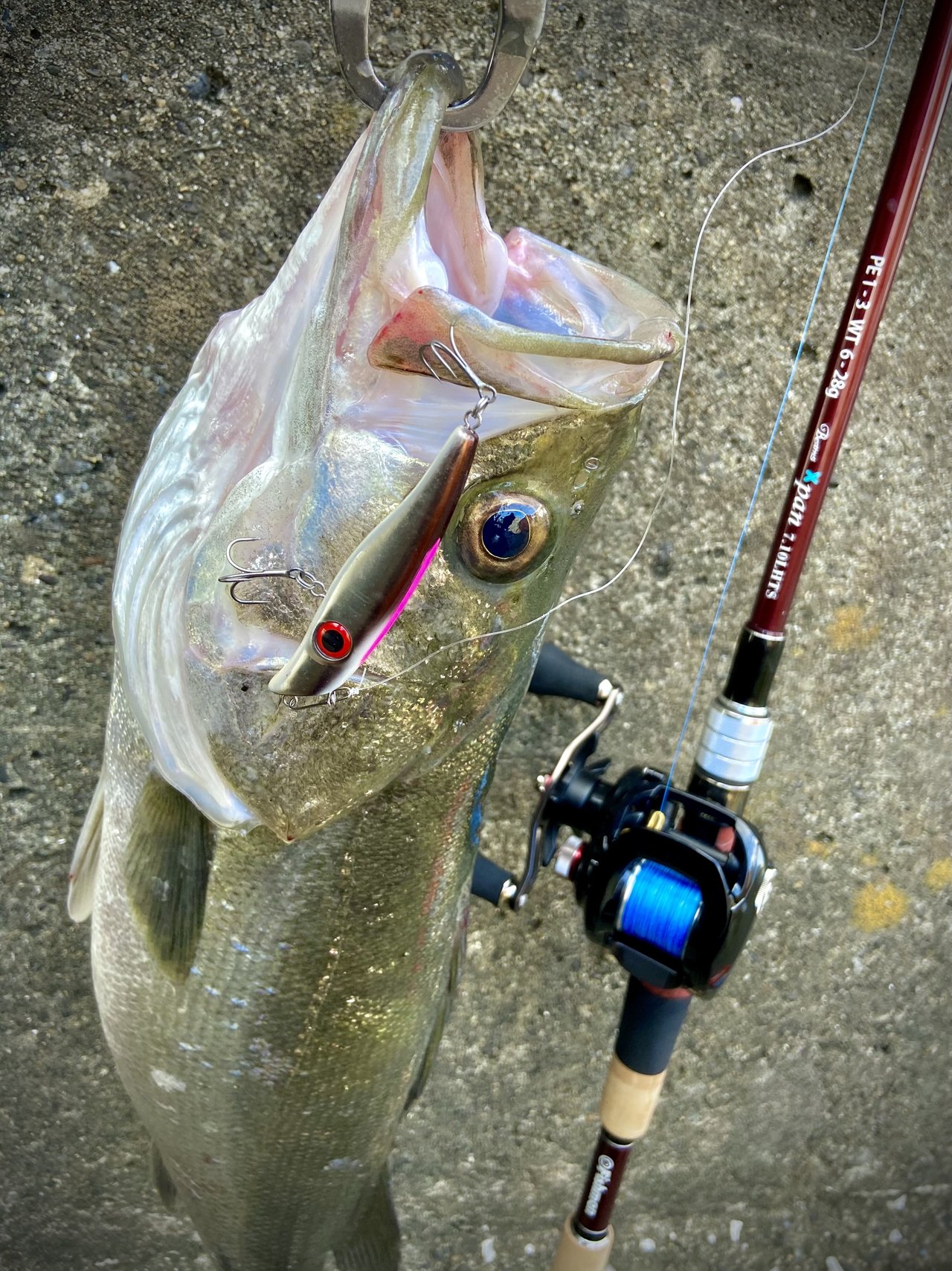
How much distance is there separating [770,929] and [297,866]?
4.55 ft

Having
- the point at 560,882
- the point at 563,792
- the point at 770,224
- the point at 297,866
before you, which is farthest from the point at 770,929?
the point at 770,224

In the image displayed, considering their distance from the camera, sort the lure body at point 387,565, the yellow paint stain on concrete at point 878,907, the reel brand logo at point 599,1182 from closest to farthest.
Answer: the lure body at point 387,565 < the reel brand logo at point 599,1182 < the yellow paint stain on concrete at point 878,907

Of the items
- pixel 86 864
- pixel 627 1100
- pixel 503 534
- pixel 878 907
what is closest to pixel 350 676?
pixel 503 534

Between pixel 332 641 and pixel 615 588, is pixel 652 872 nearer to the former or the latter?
pixel 615 588

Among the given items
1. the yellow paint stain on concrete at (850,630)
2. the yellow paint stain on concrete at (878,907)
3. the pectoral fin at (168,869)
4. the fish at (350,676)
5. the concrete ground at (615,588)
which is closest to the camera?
the fish at (350,676)

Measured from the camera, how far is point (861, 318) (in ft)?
4.00

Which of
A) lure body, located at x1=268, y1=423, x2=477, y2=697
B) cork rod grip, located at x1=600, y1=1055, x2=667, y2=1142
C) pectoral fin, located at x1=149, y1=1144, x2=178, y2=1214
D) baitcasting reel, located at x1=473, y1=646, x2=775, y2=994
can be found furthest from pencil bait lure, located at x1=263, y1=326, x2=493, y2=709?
pectoral fin, located at x1=149, y1=1144, x2=178, y2=1214

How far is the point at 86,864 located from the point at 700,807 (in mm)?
986

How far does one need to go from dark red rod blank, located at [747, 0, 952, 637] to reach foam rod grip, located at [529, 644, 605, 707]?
29cm

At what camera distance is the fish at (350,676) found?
0.84m

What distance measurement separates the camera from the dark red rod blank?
3.72 feet

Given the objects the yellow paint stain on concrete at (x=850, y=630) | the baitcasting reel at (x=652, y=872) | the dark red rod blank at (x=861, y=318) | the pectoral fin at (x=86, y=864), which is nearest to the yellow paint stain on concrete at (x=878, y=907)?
the yellow paint stain on concrete at (x=850, y=630)

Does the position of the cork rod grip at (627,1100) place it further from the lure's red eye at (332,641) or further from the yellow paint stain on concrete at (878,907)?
the lure's red eye at (332,641)

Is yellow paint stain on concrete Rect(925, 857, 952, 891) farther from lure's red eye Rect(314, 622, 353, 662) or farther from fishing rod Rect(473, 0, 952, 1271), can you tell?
lure's red eye Rect(314, 622, 353, 662)
